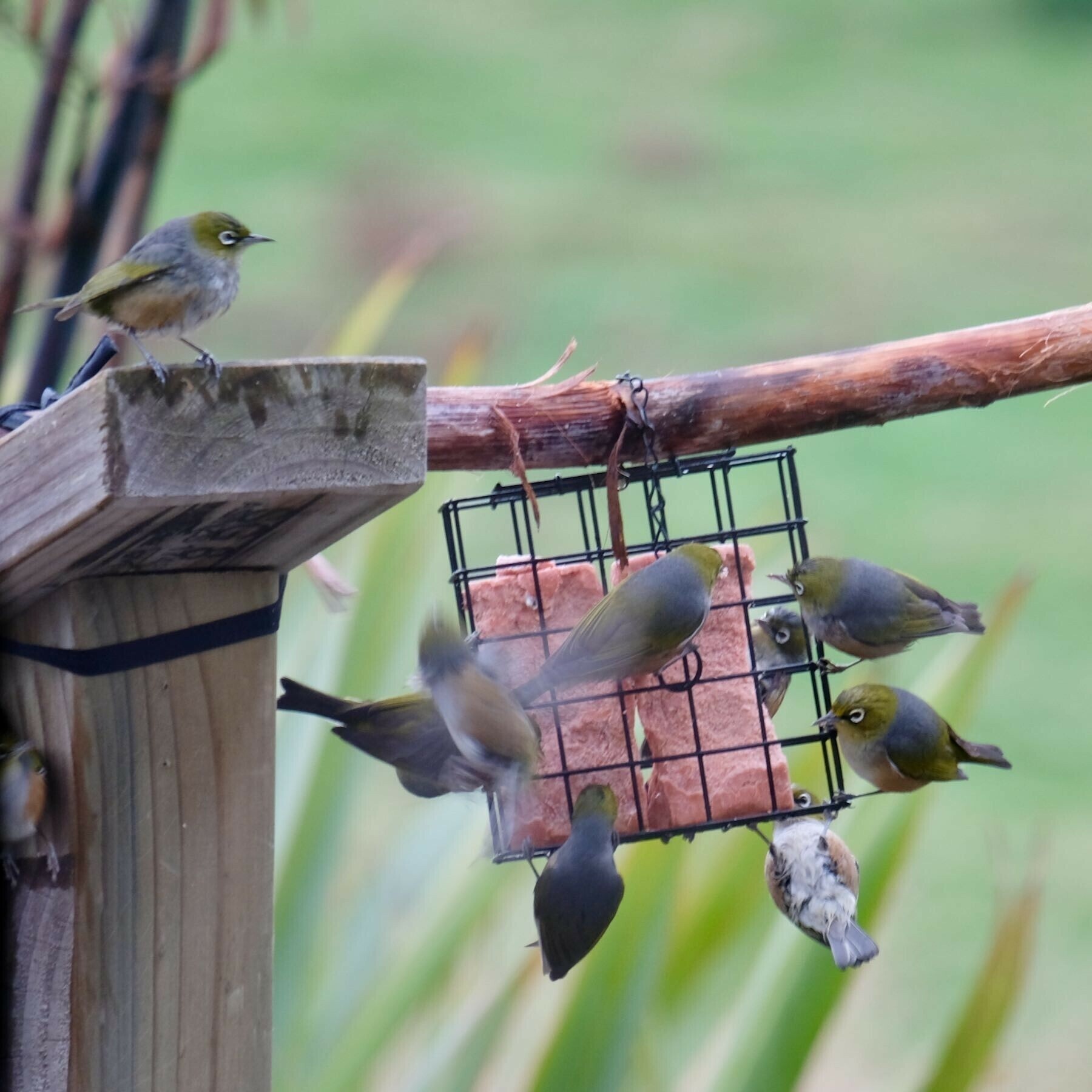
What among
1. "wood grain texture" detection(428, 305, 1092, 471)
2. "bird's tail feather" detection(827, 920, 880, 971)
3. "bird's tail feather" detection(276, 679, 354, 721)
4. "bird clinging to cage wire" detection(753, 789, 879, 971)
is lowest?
"bird's tail feather" detection(827, 920, 880, 971)

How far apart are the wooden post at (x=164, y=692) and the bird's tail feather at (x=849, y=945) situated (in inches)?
37.4

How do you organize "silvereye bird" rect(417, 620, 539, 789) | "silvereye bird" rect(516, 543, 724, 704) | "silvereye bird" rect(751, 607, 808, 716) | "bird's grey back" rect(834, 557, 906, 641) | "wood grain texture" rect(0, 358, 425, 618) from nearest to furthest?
1. "wood grain texture" rect(0, 358, 425, 618)
2. "silvereye bird" rect(417, 620, 539, 789)
3. "silvereye bird" rect(516, 543, 724, 704)
4. "bird's grey back" rect(834, 557, 906, 641)
5. "silvereye bird" rect(751, 607, 808, 716)

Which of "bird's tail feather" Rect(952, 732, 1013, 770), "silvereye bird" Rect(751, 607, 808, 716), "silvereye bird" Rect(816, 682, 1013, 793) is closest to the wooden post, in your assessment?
"silvereye bird" Rect(816, 682, 1013, 793)

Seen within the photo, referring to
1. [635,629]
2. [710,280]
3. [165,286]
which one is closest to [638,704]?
[635,629]

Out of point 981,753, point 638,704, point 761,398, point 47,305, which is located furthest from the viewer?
point 981,753

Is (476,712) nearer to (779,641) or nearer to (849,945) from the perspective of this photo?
(849,945)

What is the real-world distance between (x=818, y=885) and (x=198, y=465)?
140 centimetres

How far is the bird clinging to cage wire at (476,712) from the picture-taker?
6.68 ft

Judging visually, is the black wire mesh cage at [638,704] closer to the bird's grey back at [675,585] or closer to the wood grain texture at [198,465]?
the bird's grey back at [675,585]

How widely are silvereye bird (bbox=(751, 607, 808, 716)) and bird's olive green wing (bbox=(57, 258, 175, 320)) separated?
1.28 m

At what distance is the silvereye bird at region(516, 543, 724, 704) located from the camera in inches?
84.4

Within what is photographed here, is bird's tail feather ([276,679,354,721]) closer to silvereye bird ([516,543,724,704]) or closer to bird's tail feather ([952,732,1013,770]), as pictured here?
silvereye bird ([516,543,724,704])

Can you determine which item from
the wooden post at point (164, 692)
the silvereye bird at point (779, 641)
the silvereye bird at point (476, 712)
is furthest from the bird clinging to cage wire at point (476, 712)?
the silvereye bird at point (779, 641)

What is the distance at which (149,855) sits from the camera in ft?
5.17
